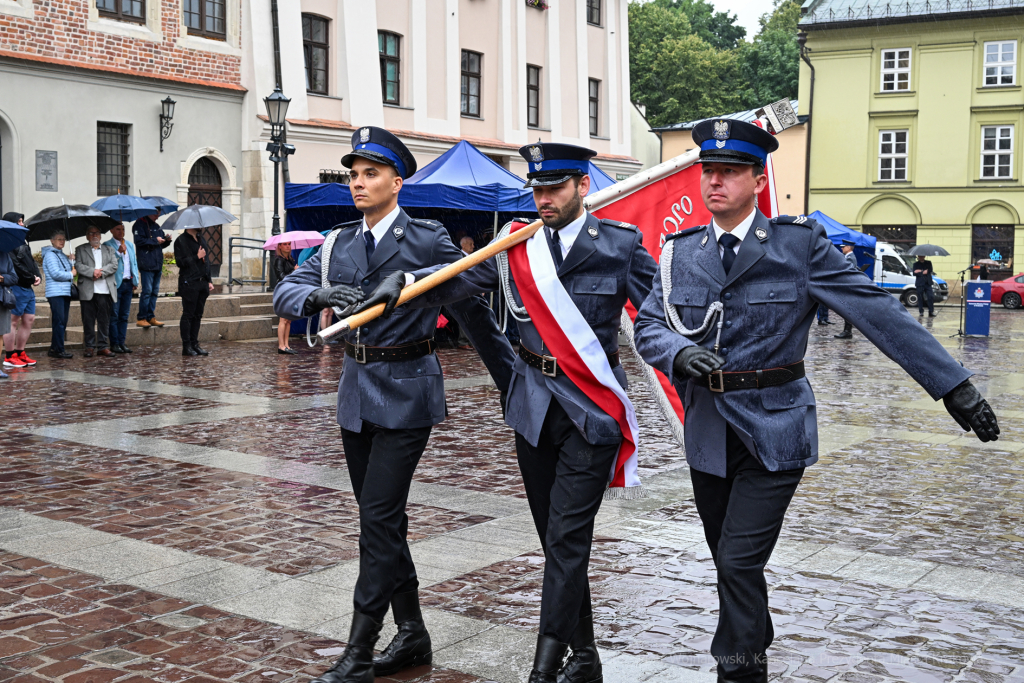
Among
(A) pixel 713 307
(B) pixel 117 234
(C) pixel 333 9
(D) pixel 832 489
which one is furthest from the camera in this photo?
(C) pixel 333 9

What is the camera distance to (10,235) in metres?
13.2

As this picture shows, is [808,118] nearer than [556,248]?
No

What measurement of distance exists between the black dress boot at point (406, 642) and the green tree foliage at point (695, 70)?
54.9 metres

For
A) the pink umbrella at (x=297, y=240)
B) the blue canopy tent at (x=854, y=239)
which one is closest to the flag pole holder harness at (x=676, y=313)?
the pink umbrella at (x=297, y=240)

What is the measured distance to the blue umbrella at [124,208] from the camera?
17.2 m

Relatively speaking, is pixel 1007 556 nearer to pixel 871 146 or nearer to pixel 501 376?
pixel 501 376

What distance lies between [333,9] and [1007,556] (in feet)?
80.6

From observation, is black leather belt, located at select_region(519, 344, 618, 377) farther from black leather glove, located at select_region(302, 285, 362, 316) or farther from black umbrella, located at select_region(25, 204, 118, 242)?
black umbrella, located at select_region(25, 204, 118, 242)

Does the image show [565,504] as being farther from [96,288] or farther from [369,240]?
[96,288]

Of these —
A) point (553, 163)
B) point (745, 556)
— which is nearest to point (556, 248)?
point (553, 163)

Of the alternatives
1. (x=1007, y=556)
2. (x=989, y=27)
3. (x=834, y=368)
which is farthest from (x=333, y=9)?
(x=989, y=27)

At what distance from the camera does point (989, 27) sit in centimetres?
4275

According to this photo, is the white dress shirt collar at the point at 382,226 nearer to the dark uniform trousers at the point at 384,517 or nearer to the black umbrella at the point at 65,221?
the dark uniform trousers at the point at 384,517

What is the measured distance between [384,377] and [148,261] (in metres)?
14.3
